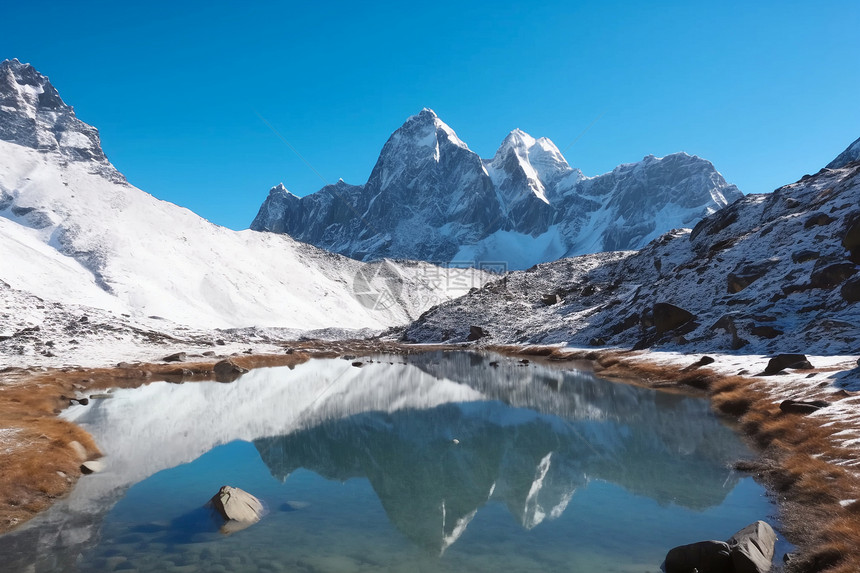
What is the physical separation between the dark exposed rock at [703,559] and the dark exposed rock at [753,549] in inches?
6.4

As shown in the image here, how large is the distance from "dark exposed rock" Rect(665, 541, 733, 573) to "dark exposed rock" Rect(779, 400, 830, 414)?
1439cm

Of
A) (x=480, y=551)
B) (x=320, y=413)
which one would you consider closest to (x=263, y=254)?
(x=320, y=413)

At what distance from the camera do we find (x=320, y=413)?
116 ft

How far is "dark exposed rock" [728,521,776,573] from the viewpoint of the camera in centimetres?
1034

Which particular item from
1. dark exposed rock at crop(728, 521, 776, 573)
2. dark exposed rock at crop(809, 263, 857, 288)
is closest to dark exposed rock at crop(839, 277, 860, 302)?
dark exposed rock at crop(809, 263, 857, 288)

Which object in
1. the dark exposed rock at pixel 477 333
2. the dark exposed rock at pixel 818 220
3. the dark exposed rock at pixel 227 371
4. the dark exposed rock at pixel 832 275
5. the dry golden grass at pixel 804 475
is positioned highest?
the dark exposed rock at pixel 818 220

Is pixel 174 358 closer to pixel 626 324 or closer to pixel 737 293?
pixel 626 324

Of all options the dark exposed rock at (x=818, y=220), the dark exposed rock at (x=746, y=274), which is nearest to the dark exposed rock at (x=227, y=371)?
the dark exposed rock at (x=746, y=274)

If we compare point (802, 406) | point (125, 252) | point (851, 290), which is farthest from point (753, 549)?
point (125, 252)

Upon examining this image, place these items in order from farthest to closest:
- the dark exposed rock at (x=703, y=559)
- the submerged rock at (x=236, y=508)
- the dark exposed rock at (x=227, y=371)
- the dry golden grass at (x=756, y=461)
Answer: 1. the dark exposed rock at (x=227, y=371)
2. the submerged rock at (x=236, y=508)
3. the dry golden grass at (x=756, y=461)
4. the dark exposed rock at (x=703, y=559)

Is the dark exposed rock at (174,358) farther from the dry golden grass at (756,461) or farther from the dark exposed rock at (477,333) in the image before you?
the dark exposed rock at (477,333)

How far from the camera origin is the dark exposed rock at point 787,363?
30794mm

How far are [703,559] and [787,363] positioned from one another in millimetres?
27326

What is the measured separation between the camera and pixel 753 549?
10.7m
